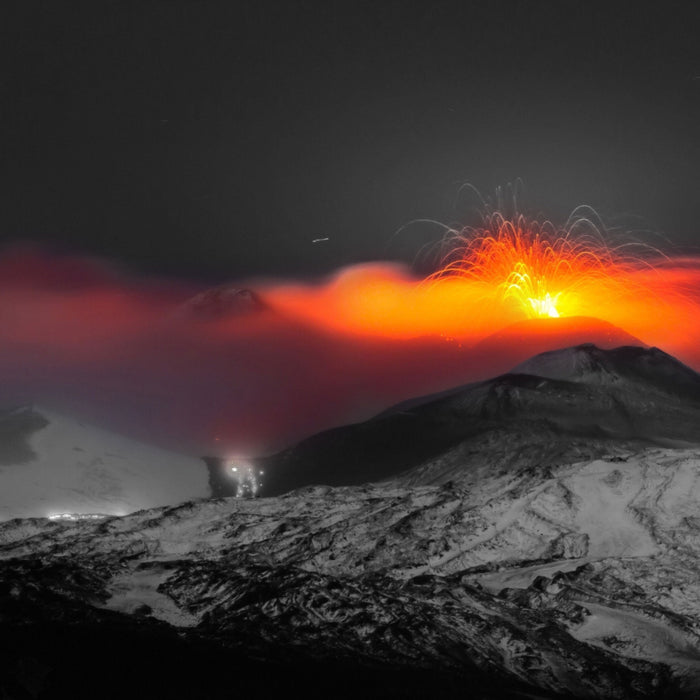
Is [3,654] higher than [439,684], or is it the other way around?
[3,654]

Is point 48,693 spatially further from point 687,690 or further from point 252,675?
point 687,690

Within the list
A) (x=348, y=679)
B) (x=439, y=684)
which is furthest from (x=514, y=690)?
(x=348, y=679)

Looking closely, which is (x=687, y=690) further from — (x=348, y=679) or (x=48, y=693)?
(x=48, y=693)

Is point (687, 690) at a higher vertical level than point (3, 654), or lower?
lower

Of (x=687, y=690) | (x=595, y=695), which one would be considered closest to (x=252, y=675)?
(x=595, y=695)

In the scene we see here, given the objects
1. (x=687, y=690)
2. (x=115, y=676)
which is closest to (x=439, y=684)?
(x=687, y=690)

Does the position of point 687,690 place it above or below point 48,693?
below

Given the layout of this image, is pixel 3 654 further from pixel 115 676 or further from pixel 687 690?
pixel 687 690
